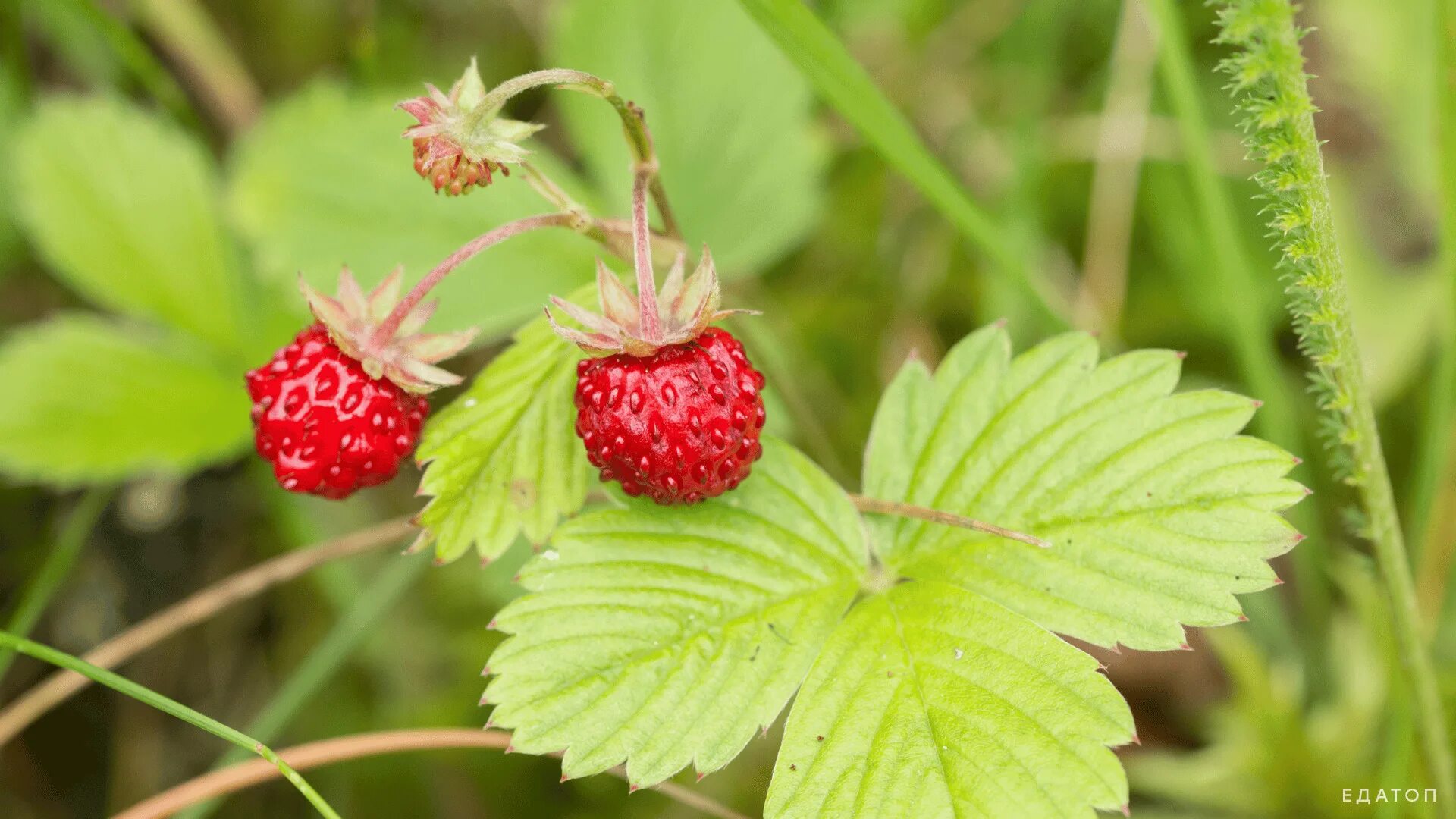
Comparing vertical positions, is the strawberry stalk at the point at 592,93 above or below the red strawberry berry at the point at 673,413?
above

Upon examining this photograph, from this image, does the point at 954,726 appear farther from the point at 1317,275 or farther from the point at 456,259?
the point at 456,259

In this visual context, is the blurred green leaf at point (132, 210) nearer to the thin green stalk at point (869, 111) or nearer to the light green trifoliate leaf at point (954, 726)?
the thin green stalk at point (869, 111)

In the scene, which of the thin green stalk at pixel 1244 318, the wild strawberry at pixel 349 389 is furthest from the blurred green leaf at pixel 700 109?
the wild strawberry at pixel 349 389

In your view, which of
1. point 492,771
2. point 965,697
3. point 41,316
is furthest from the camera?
point 41,316

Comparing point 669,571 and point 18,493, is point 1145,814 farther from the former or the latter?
point 18,493

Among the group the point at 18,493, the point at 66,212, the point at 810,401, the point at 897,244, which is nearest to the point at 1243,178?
the point at 897,244

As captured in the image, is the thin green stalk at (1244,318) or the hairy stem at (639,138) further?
the thin green stalk at (1244,318)
